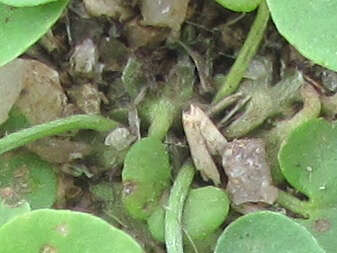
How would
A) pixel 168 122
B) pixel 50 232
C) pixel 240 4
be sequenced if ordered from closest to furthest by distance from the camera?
pixel 50 232
pixel 240 4
pixel 168 122

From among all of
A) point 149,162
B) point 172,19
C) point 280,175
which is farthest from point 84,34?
point 280,175

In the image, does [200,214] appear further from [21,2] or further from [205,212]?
[21,2]

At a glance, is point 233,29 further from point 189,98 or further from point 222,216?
point 222,216

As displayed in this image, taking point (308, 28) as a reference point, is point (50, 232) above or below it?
below

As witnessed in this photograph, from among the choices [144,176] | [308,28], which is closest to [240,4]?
[308,28]

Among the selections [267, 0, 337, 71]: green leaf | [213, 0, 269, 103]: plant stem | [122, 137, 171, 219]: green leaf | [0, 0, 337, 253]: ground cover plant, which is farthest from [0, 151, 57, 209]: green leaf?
[267, 0, 337, 71]: green leaf

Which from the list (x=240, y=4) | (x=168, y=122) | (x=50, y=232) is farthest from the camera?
→ (x=168, y=122)

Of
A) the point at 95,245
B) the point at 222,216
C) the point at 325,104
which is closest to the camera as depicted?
the point at 95,245
